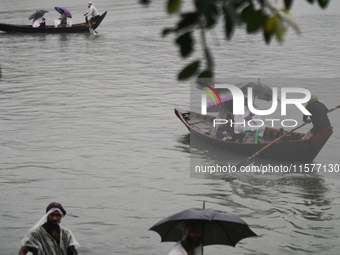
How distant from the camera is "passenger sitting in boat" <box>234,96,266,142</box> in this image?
669 inches

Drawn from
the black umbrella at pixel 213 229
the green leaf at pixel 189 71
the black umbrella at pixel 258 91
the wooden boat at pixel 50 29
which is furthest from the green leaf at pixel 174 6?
the wooden boat at pixel 50 29

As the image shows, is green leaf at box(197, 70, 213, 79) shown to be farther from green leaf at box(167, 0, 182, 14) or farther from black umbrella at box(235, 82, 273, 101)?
black umbrella at box(235, 82, 273, 101)

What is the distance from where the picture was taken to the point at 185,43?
356cm

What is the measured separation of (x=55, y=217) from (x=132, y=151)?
11.3 metres

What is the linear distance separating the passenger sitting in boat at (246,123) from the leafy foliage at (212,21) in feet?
43.7

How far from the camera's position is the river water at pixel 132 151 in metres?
13.5

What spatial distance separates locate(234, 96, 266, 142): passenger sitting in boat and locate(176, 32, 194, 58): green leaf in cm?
1341

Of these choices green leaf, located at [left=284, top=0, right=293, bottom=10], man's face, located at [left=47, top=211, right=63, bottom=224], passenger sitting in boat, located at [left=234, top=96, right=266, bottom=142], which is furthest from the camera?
passenger sitting in boat, located at [left=234, top=96, right=266, bottom=142]

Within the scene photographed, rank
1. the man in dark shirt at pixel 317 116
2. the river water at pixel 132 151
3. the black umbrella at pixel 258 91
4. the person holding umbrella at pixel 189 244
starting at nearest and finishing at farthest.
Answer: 1. the person holding umbrella at pixel 189 244
2. the river water at pixel 132 151
3. the man in dark shirt at pixel 317 116
4. the black umbrella at pixel 258 91

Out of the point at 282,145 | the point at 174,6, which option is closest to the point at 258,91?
the point at 282,145

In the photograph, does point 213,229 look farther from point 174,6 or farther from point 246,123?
point 246,123

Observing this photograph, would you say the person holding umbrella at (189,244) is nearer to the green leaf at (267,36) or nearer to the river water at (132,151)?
the river water at (132,151)


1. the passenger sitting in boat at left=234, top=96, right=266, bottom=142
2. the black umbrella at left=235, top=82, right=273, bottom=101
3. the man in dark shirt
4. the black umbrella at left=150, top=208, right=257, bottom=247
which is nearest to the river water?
the passenger sitting in boat at left=234, top=96, right=266, bottom=142

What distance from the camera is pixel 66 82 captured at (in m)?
26.9
